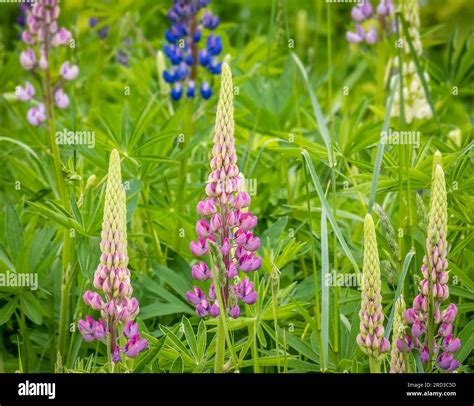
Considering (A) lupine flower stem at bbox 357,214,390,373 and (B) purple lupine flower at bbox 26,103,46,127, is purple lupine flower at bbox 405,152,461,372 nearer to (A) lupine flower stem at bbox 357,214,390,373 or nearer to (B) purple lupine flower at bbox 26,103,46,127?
(A) lupine flower stem at bbox 357,214,390,373

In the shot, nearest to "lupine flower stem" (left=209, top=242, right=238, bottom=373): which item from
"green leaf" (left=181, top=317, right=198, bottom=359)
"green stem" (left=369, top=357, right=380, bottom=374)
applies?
"green leaf" (left=181, top=317, right=198, bottom=359)

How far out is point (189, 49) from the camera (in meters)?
3.51

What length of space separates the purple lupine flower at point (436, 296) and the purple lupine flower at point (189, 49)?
1435 mm

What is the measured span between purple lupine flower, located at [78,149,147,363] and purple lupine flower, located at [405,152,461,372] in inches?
25.9

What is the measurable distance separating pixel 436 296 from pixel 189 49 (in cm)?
165

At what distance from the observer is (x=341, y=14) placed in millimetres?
6242

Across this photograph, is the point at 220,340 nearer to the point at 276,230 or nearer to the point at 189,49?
the point at 276,230

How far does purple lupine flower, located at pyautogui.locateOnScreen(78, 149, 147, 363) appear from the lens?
2045 millimetres

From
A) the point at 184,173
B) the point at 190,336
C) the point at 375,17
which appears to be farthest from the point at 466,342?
the point at 375,17

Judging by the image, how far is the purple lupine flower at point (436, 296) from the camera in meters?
2.10

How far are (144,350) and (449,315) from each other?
776mm

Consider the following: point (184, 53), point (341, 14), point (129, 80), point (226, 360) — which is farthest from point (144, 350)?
point (341, 14)

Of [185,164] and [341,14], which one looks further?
[341,14]

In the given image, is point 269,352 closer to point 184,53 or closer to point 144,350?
point 144,350
